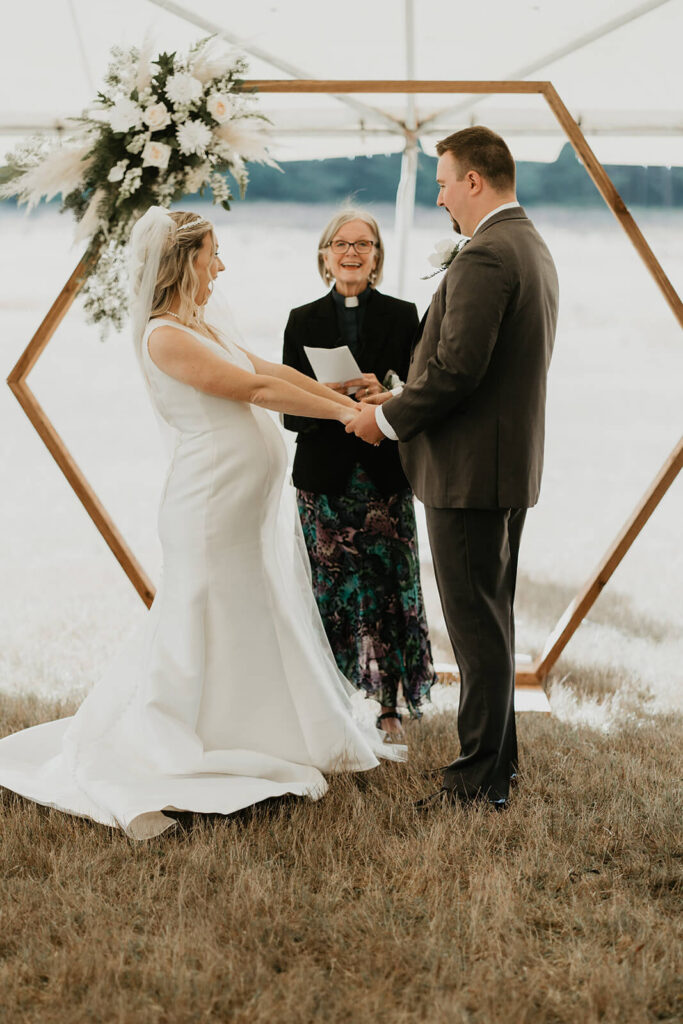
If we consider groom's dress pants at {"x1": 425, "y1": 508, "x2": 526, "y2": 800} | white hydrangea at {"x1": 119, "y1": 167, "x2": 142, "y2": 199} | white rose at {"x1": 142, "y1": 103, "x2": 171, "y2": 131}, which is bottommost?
groom's dress pants at {"x1": 425, "y1": 508, "x2": 526, "y2": 800}

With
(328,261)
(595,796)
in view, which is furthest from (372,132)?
(595,796)

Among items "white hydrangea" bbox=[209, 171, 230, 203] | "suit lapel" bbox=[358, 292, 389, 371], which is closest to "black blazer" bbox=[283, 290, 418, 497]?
"suit lapel" bbox=[358, 292, 389, 371]

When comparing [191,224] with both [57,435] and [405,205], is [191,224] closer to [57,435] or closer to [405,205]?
[57,435]

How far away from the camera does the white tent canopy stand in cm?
499

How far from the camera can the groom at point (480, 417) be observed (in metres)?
3.12

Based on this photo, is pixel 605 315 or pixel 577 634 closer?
pixel 577 634

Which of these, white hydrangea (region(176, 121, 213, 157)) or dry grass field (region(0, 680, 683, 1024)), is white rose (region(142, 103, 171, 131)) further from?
dry grass field (region(0, 680, 683, 1024))

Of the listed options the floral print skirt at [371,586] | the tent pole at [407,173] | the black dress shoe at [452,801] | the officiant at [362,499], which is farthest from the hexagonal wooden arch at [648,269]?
the black dress shoe at [452,801]

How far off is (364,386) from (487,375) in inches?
35.2

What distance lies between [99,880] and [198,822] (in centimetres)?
41

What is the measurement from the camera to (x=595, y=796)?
356cm

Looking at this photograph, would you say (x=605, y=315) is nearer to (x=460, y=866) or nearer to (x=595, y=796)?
(x=595, y=796)

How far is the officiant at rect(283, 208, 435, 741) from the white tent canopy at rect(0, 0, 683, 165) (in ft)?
3.99

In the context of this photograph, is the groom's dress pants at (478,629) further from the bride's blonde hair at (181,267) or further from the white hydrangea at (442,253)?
the bride's blonde hair at (181,267)
